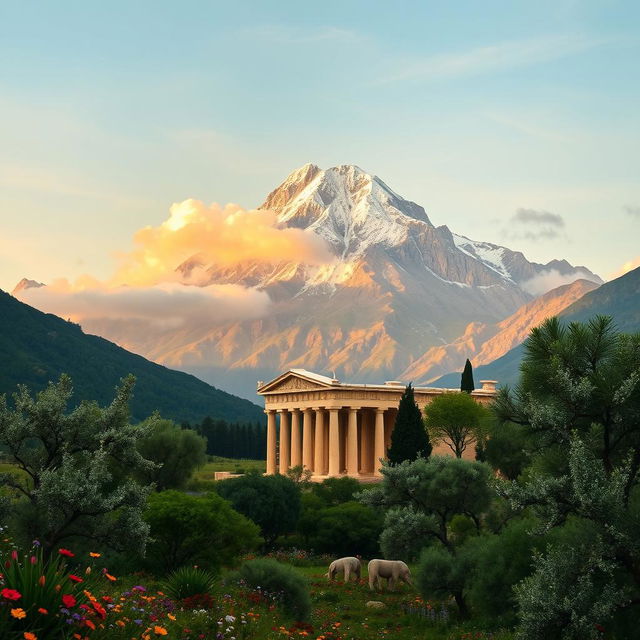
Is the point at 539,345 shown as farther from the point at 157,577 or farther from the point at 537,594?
the point at 157,577

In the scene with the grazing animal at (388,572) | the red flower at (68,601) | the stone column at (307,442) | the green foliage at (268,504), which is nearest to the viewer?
the red flower at (68,601)

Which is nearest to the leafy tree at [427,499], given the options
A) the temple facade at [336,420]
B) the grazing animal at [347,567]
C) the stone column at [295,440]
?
the grazing animal at [347,567]

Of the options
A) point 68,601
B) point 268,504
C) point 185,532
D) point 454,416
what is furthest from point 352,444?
point 68,601

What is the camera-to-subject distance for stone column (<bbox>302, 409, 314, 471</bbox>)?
117 m

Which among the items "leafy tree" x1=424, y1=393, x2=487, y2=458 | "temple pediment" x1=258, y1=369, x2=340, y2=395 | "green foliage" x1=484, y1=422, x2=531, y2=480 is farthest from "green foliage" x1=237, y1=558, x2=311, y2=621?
"temple pediment" x1=258, y1=369, x2=340, y2=395

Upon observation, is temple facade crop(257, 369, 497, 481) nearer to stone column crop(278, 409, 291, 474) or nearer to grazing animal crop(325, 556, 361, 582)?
stone column crop(278, 409, 291, 474)

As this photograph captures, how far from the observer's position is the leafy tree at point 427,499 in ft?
162

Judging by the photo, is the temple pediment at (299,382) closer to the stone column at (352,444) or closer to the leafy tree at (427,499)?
the stone column at (352,444)

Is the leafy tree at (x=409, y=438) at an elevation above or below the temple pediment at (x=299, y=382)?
below

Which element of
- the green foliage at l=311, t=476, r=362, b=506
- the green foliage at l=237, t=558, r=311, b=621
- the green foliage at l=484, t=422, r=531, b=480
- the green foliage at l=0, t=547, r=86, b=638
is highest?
the green foliage at l=484, t=422, r=531, b=480

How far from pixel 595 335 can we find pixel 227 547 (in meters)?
25.7

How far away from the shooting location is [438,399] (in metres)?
104

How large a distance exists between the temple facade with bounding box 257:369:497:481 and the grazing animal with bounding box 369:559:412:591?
56811 mm

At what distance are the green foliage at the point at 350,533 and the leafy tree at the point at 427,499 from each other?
14.4 metres
